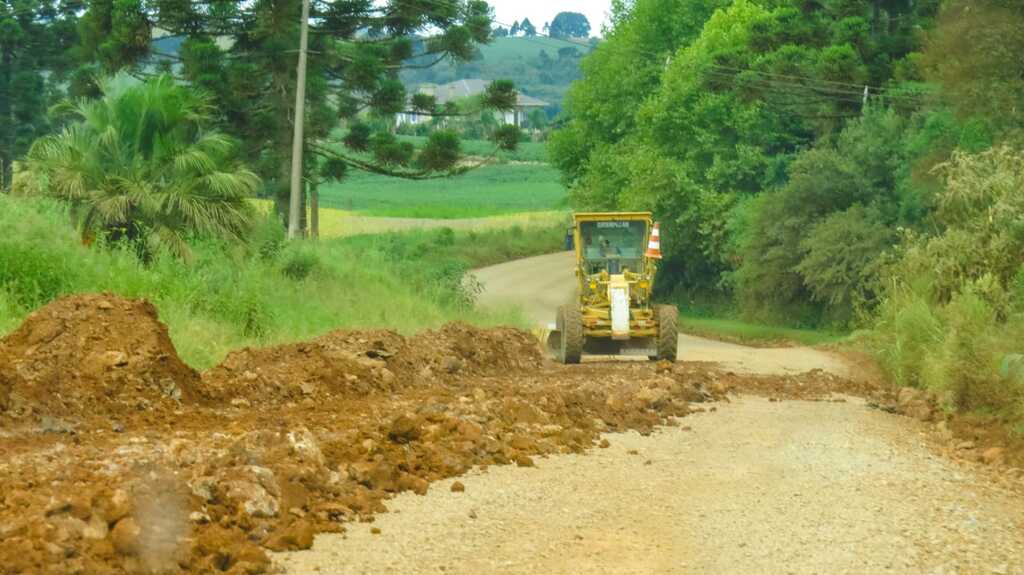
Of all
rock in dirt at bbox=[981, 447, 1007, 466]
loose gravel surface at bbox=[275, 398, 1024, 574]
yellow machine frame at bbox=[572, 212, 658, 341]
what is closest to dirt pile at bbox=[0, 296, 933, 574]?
loose gravel surface at bbox=[275, 398, 1024, 574]

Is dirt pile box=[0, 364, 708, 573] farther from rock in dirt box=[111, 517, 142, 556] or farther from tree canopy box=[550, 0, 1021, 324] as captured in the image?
tree canopy box=[550, 0, 1021, 324]

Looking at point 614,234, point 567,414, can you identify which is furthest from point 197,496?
point 614,234

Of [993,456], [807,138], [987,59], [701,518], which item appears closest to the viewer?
A: [701,518]

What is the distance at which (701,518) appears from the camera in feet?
34.6

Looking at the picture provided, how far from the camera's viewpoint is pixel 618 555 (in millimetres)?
9164

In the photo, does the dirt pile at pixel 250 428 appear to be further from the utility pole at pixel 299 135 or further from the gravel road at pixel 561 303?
the utility pole at pixel 299 135

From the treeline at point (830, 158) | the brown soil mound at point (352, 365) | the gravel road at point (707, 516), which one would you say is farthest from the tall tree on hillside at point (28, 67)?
the gravel road at point (707, 516)

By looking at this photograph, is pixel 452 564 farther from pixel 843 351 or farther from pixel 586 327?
pixel 843 351

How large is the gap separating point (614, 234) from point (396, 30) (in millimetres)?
17822

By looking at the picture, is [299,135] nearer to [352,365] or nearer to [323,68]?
[323,68]

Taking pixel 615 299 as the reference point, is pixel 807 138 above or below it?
above

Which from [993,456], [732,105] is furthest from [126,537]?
[732,105]

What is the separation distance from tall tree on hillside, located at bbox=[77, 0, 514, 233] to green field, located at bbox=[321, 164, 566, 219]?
43.4 m

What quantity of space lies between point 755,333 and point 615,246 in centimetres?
2094
